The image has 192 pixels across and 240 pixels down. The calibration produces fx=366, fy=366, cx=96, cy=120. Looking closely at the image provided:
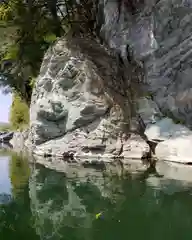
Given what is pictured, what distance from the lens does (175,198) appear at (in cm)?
707

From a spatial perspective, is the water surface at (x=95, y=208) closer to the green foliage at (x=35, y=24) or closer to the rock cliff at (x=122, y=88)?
the rock cliff at (x=122, y=88)

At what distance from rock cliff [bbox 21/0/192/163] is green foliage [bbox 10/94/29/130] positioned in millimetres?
13667

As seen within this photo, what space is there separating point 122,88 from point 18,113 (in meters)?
17.2

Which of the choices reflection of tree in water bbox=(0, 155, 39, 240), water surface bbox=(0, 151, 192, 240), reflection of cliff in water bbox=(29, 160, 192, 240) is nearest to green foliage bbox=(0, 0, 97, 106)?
water surface bbox=(0, 151, 192, 240)

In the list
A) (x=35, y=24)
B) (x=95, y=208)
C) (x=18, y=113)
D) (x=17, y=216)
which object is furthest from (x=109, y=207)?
(x=18, y=113)

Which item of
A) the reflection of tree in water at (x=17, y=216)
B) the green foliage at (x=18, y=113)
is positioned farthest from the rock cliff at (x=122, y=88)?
the green foliage at (x=18, y=113)

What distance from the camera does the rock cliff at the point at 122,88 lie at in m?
13.6

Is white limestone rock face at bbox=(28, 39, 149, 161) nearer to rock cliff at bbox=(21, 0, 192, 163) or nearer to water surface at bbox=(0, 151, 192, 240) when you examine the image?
rock cliff at bbox=(21, 0, 192, 163)

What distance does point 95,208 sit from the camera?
260 inches

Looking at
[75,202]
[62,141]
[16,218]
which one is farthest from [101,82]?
[16,218]

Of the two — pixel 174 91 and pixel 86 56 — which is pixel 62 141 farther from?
pixel 174 91

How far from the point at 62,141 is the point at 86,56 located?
392 centimetres

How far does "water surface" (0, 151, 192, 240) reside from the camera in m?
5.14

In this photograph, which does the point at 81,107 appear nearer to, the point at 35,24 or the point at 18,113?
the point at 35,24
